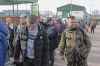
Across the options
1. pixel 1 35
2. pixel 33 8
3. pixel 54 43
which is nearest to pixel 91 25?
pixel 33 8

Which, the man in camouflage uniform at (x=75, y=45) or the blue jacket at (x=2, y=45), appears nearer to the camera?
the blue jacket at (x=2, y=45)

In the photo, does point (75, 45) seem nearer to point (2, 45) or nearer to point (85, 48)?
point (85, 48)

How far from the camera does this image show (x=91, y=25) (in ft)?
93.3

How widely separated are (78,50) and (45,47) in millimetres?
1596

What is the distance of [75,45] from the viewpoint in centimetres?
729

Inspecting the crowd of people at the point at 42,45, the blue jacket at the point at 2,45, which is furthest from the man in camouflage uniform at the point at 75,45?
the blue jacket at the point at 2,45

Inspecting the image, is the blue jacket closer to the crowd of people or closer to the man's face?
the crowd of people

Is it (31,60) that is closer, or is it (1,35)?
(1,35)

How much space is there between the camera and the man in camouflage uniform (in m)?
7.27

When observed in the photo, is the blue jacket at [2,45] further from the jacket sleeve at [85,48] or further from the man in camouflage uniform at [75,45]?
the jacket sleeve at [85,48]

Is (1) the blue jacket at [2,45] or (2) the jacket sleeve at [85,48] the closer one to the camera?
(1) the blue jacket at [2,45]

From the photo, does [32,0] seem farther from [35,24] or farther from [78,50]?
[78,50]

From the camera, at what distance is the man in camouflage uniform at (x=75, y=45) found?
7.27m

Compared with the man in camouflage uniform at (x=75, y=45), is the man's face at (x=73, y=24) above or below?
above
